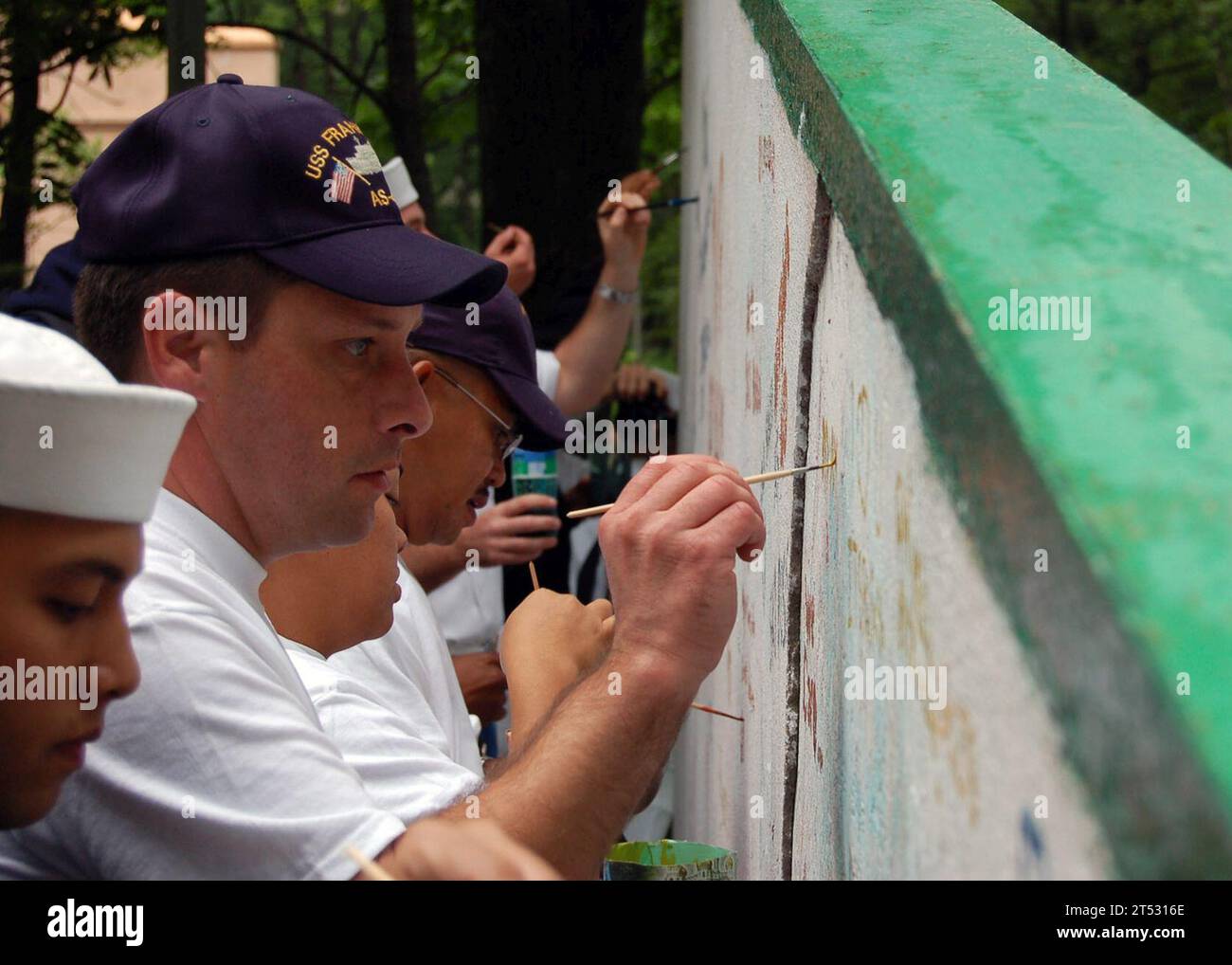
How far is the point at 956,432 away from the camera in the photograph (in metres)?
0.98

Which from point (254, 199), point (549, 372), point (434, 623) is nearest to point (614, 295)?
point (549, 372)

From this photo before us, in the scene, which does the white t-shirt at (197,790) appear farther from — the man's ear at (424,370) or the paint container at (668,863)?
the man's ear at (424,370)

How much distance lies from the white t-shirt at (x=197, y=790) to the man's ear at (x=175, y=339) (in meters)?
0.33

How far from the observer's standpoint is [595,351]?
5242 mm

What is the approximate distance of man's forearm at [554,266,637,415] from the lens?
206 inches

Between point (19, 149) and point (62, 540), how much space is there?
235 inches

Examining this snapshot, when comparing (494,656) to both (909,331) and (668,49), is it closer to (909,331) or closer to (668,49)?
(909,331)

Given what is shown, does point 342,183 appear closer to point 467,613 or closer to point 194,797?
point 194,797

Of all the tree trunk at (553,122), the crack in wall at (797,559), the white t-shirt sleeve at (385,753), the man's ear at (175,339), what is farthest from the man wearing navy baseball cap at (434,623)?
the tree trunk at (553,122)

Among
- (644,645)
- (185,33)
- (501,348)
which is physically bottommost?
(644,645)

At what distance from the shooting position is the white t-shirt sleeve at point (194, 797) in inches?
56.8

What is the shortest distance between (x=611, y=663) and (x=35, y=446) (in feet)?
2.49
